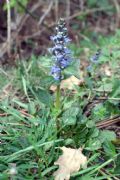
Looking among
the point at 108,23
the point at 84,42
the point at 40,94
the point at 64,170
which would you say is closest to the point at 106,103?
the point at 40,94

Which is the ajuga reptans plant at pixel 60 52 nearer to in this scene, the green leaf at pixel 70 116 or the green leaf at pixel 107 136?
the green leaf at pixel 70 116

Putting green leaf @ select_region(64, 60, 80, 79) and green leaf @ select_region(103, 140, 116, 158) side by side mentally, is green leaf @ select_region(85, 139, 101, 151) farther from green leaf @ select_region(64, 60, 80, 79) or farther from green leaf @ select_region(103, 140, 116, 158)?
green leaf @ select_region(64, 60, 80, 79)

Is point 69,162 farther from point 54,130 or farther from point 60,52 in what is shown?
point 60,52

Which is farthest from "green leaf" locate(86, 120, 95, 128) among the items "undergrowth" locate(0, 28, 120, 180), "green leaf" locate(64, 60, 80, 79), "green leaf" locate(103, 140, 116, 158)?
"green leaf" locate(64, 60, 80, 79)

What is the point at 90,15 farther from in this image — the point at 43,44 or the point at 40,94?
the point at 40,94

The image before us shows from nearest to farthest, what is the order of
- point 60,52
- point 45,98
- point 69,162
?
point 69,162 < point 60,52 < point 45,98

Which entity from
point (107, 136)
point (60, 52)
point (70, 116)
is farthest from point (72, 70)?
point (107, 136)

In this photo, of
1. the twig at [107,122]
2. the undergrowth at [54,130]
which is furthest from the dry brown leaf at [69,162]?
the twig at [107,122]
